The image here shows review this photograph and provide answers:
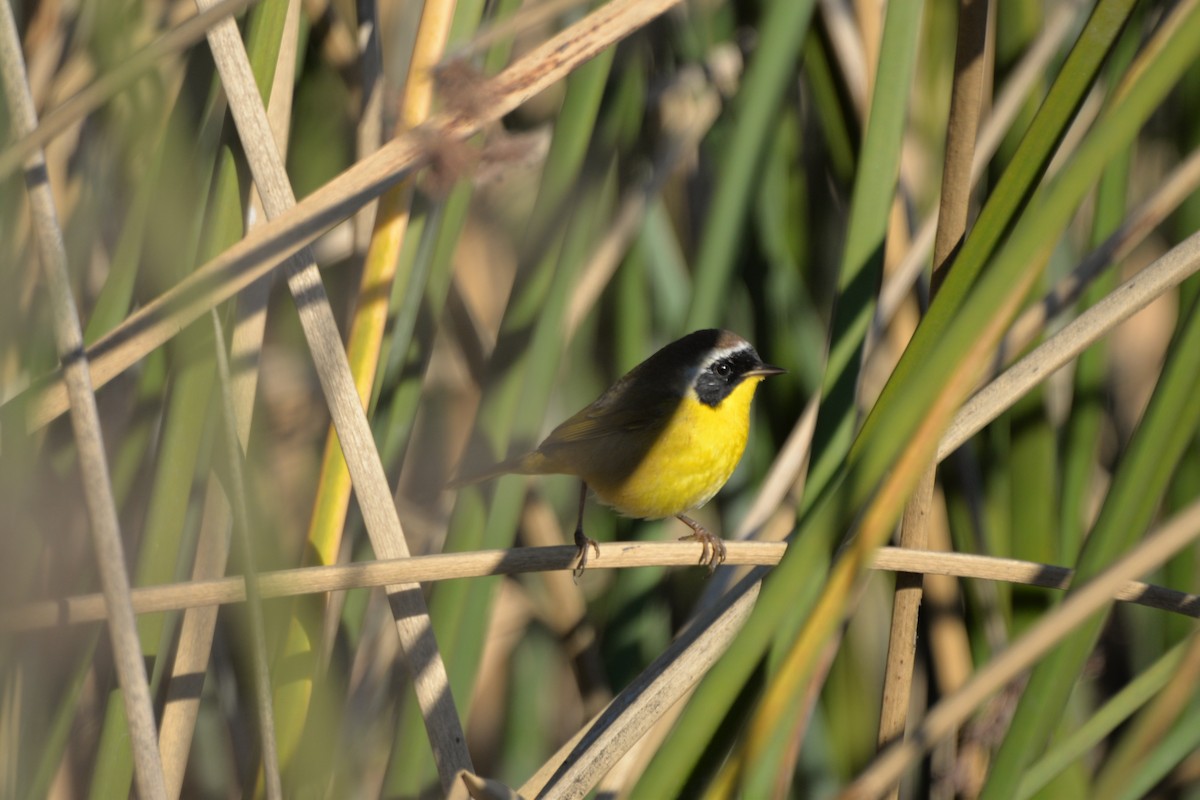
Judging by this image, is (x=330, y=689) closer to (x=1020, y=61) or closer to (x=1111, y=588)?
(x=1111, y=588)

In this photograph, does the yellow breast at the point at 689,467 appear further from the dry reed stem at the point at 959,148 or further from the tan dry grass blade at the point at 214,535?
the tan dry grass blade at the point at 214,535

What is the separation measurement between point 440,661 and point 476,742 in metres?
1.20

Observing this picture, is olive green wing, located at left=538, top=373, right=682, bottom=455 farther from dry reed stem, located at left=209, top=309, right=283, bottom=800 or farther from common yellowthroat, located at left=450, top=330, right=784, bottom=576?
dry reed stem, located at left=209, top=309, right=283, bottom=800

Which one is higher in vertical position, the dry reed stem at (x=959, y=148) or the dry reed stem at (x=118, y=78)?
the dry reed stem at (x=118, y=78)

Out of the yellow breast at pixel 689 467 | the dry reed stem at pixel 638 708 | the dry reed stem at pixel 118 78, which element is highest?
the dry reed stem at pixel 118 78

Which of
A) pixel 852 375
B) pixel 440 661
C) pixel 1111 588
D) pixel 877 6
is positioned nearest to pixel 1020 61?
pixel 877 6

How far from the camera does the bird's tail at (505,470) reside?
77.8 inches

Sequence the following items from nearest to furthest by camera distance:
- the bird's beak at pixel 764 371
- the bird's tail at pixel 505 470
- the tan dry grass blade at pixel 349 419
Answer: the tan dry grass blade at pixel 349 419 < the bird's tail at pixel 505 470 < the bird's beak at pixel 764 371

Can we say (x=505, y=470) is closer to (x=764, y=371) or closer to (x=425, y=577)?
(x=425, y=577)

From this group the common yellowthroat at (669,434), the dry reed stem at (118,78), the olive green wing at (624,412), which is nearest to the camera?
the dry reed stem at (118,78)

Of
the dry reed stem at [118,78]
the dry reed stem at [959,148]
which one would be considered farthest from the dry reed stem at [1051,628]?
the dry reed stem at [118,78]

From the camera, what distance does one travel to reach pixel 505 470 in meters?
1.97

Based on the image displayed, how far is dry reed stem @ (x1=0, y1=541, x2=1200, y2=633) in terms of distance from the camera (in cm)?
148

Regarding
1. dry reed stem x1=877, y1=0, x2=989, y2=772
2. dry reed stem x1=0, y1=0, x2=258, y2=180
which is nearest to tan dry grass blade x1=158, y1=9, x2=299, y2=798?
dry reed stem x1=0, y1=0, x2=258, y2=180
